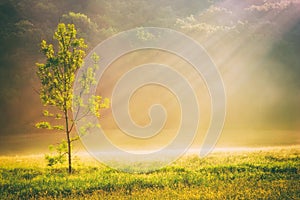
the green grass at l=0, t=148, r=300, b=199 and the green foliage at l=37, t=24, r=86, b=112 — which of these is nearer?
the green grass at l=0, t=148, r=300, b=199

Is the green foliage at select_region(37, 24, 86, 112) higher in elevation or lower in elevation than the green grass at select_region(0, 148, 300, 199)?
higher

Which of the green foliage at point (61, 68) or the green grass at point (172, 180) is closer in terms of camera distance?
the green grass at point (172, 180)

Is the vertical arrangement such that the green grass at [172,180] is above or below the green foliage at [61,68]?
below

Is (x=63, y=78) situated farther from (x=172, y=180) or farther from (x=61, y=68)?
(x=172, y=180)

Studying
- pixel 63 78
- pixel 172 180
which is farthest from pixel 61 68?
pixel 172 180

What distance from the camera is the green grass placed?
19750 mm

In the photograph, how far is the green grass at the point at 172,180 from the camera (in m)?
19.8

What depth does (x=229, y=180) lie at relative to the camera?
908 inches

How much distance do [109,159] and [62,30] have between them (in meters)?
11.3

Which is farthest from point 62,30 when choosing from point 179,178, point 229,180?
point 229,180

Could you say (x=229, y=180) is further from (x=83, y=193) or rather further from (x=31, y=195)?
(x=31, y=195)

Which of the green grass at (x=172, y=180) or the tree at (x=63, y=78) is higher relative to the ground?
the tree at (x=63, y=78)

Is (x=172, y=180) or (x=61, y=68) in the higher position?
(x=61, y=68)

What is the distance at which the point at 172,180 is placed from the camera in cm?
2272
